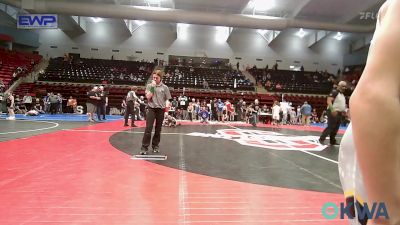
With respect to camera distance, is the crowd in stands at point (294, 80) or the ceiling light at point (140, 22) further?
the ceiling light at point (140, 22)

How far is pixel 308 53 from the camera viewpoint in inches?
1348

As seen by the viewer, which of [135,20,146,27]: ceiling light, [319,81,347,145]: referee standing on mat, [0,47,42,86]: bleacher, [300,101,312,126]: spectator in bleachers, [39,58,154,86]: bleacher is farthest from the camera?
[135,20,146,27]: ceiling light

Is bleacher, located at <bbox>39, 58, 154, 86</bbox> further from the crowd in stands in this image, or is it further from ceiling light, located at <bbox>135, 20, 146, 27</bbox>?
the crowd in stands

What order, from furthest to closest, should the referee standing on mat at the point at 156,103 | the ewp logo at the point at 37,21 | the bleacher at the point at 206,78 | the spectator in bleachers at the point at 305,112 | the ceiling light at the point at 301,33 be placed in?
1. the ceiling light at the point at 301,33
2. the bleacher at the point at 206,78
3. the ewp logo at the point at 37,21
4. the spectator in bleachers at the point at 305,112
5. the referee standing on mat at the point at 156,103

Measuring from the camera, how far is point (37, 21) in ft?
62.3

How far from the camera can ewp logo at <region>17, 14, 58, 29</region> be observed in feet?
61.3

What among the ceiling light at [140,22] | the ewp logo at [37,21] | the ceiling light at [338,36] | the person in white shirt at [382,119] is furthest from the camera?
the ceiling light at [338,36]

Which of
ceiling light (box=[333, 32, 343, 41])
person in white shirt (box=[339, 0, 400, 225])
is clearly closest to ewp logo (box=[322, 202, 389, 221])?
person in white shirt (box=[339, 0, 400, 225])

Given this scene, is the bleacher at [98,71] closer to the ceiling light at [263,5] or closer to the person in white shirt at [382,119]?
the ceiling light at [263,5]

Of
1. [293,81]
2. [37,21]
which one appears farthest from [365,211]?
[293,81]

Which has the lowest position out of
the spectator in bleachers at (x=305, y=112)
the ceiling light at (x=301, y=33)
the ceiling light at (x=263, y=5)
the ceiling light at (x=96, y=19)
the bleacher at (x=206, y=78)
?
the spectator in bleachers at (x=305, y=112)

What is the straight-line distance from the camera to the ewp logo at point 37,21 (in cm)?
1867

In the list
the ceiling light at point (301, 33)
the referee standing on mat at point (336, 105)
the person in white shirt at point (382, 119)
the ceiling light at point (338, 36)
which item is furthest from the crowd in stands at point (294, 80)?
the person in white shirt at point (382, 119)

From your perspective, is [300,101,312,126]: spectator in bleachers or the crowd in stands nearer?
[300,101,312,126]: spectator in bleachers
